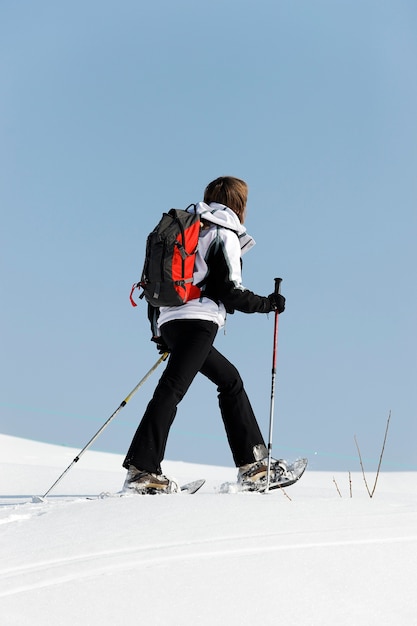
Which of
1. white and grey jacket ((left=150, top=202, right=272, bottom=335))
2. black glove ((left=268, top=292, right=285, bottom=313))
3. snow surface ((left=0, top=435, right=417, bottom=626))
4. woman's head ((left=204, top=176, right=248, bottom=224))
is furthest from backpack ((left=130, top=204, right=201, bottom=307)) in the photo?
snow surface ((left=0, top=435, right=417, bottom=626))

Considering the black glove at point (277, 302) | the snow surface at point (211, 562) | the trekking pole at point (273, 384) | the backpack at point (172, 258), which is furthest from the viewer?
the black glove at point (277, 302)

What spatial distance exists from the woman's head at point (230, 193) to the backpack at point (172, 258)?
329 mm

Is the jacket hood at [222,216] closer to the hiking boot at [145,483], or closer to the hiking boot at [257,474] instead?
the hiking boot at [257,474]

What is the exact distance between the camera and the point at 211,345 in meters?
4.78

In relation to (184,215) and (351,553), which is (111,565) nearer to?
(351,553)

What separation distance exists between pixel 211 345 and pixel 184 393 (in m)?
0.35

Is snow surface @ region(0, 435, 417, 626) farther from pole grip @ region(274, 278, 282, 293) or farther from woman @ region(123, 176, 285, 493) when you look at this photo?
pole grip @ region(274, 278, 282, 293)

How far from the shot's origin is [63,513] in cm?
380

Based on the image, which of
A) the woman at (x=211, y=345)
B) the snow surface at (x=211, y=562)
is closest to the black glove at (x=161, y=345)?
the woman at (x=211, y=345)

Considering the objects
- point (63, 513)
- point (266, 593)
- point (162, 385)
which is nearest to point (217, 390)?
point (162, 385)

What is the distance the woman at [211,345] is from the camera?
456cm

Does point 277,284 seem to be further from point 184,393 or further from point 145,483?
point 145,483

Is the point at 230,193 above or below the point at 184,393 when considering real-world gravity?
above

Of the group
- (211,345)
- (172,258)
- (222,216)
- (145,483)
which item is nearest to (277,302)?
(211,345)
